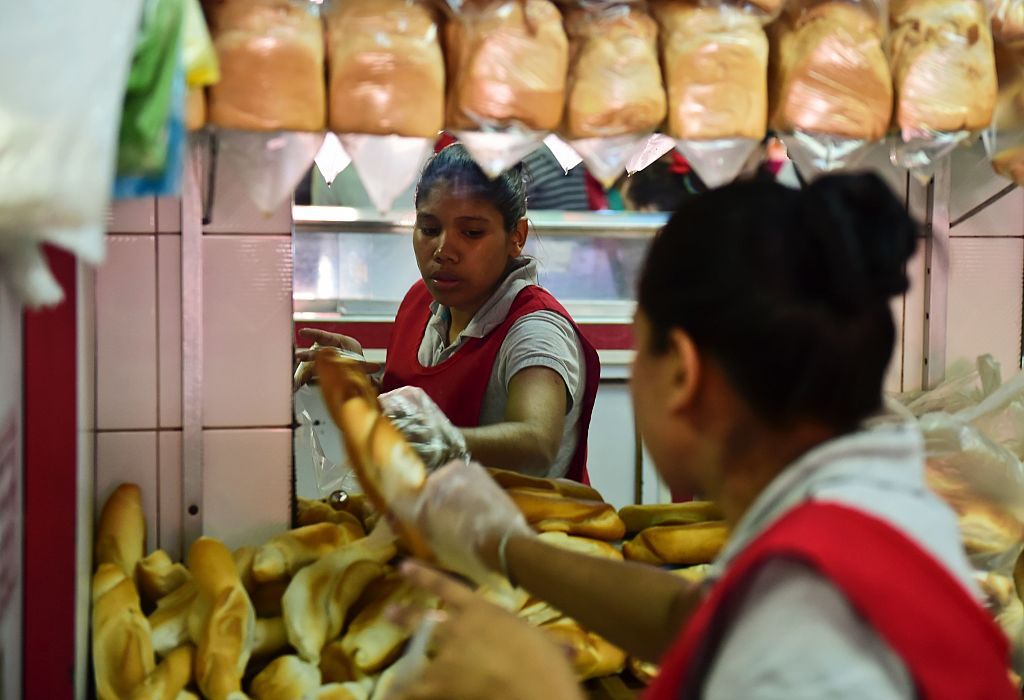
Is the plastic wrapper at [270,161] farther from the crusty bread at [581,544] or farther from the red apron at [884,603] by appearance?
the red apron at [884,603]

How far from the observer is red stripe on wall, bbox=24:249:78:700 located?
4.91 feet

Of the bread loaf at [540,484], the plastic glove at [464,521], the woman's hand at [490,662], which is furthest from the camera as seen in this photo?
the bread loaf at [540,484]

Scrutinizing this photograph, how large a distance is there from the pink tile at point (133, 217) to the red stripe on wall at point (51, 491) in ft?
1.53

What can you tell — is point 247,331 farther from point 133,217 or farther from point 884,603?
point 884,603

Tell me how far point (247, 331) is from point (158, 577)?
18.3 inches

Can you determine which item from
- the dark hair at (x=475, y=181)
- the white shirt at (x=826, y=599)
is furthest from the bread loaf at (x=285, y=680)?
the dark hair at (x=475, y=181)

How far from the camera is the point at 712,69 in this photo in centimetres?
162

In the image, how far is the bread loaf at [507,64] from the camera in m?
1.56

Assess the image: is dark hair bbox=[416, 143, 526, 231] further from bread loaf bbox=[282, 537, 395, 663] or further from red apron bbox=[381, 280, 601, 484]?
bread loaf bbox=[282, 537, 395, 663]

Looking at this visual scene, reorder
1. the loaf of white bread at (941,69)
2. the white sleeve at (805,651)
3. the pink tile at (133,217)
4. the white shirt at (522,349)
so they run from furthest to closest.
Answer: the white shirt at (522,349) → the pink tile at (133,217) → the loaf of white bread at (941,69) → the white sleeve at (805,651)

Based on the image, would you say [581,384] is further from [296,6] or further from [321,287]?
[296,6]

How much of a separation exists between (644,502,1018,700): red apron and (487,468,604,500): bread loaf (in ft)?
3.84

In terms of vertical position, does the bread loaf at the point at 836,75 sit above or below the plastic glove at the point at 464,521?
above

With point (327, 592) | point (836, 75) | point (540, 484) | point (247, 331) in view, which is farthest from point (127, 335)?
point (836, 75)
